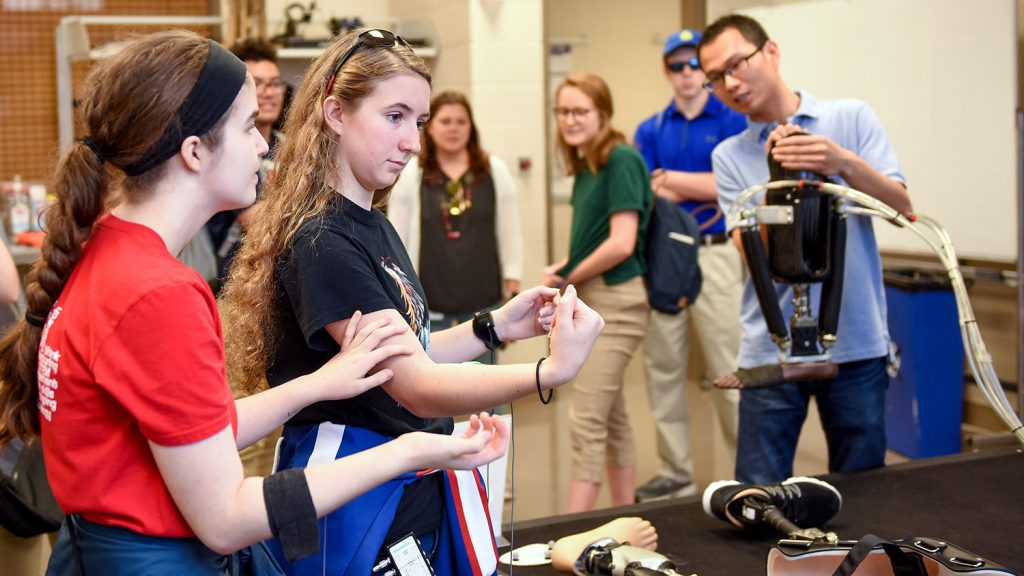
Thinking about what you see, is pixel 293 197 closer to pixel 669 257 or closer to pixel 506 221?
pixel 669 257

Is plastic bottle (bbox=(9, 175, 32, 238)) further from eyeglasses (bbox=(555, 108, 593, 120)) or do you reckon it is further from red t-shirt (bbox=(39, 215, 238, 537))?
red t-shirt (bbox=(39, 215, 238, 537))

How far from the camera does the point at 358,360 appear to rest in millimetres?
1314

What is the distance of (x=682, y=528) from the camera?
198cm

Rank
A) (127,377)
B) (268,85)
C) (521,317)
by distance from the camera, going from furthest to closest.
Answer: (268,85)
(521,317)
(127,377)

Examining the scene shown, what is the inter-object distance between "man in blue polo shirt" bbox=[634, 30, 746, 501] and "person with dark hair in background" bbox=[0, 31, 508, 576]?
2.75 m

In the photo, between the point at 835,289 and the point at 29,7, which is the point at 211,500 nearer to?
the point at 835,289

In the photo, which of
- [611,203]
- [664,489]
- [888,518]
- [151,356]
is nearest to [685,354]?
[664,489]

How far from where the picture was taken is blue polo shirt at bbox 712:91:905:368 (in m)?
2.37

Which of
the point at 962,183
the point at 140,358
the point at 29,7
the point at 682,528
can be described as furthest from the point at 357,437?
the point at 29,7

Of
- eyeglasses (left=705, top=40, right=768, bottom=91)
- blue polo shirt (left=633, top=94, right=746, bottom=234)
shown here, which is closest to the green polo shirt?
blue polo shirt (left=633, top=94, right=746, bottom=234)

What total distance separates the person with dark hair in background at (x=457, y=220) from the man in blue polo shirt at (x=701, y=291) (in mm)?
604

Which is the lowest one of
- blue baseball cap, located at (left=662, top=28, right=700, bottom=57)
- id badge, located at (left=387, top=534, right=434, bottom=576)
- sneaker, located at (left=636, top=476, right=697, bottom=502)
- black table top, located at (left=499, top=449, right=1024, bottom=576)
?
sneaker, located at (left=636, top=476, right=697, bottom=502)

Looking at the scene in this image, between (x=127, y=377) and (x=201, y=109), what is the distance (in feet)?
0.98

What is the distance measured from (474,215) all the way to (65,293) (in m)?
2.79
